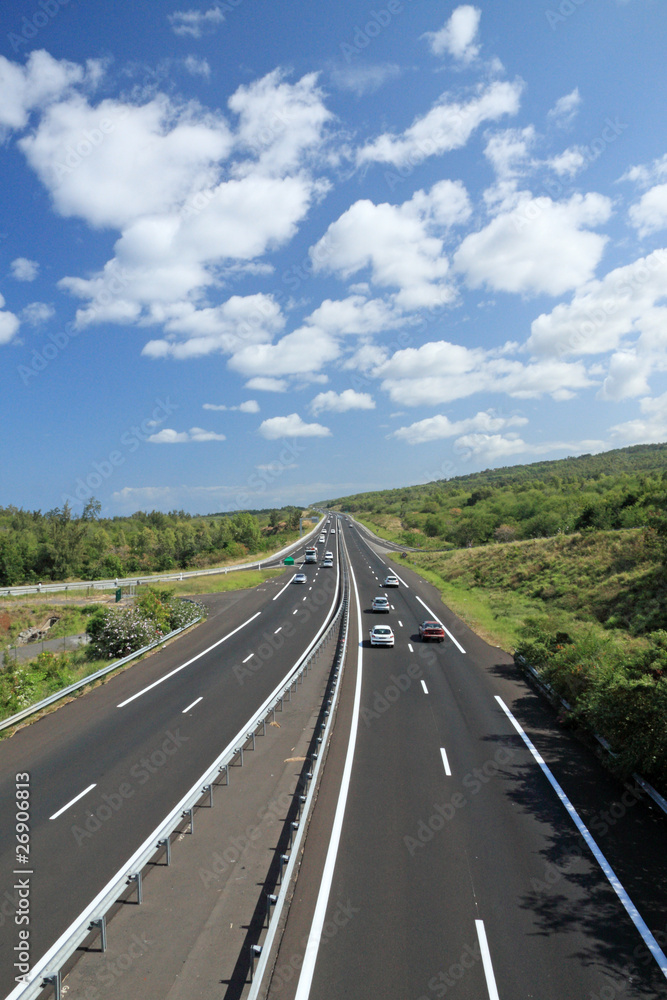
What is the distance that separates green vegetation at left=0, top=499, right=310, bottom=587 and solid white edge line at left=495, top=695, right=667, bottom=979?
70182 mm

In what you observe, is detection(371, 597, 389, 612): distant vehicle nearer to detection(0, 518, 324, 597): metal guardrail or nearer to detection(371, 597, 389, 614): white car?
detection(371, 597, 389, 614): white car

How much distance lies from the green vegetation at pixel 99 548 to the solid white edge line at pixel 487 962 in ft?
245

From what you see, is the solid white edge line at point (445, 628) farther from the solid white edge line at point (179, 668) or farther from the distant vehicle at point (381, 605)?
the solid white edge line at point (179, 668)

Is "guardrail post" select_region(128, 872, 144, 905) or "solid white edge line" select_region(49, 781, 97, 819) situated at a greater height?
"guardrail post" select_region(128, 872, 144, 905)

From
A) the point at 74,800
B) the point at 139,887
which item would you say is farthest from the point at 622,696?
the point at 74,800

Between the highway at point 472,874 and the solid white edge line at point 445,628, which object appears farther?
the solid white edge line at point 445,628

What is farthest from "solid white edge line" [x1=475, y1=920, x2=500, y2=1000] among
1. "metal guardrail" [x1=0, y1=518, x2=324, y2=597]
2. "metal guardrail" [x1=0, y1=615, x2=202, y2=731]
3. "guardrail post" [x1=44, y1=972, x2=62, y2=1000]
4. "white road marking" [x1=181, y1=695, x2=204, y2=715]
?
"metal guardrail" [x1=0, y1=518, x2=324, y2=597]

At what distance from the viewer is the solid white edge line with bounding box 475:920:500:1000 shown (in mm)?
7184

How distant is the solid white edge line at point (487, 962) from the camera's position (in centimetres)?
→ 718

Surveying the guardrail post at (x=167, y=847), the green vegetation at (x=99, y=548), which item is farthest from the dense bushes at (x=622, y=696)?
the green vegetation at (x=99, y=548)

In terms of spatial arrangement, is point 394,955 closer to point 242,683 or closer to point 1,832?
point 1,832

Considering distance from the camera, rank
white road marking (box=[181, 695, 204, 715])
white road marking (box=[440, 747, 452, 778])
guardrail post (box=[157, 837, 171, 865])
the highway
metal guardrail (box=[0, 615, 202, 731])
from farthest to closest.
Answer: white road marking (box=[181, 695, 204, 715])
metal guardrail (box=[0, 615, 202, 731])
white road marking (box=[440, 747, 452, 778])
guardrail post (box=[157, 837, 171, 865])
the highway

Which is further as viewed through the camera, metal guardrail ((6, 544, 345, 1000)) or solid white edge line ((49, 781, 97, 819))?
solid white edge line ((49, 781, 97, 819))

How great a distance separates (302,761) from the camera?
14609 mm
